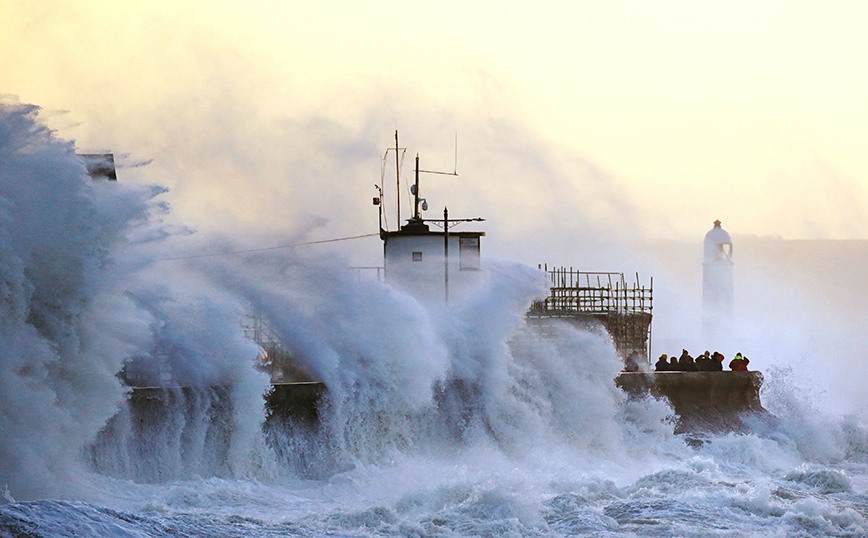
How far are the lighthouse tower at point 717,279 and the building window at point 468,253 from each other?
1724 centimetres

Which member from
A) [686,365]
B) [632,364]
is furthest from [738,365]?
[632,364]

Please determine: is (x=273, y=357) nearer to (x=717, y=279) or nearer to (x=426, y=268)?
(x=426, y=268)

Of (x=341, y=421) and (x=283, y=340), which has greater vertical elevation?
(x=283, y=340)

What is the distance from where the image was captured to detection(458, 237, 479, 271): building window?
23234 millimetres

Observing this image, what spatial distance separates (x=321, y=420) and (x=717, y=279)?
2388cm

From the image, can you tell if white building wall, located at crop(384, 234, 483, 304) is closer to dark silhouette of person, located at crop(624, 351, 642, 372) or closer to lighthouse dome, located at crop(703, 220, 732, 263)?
dark silhouette of person, located at crop(624, 351, 642, 372)

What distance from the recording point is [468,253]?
23297 millimetres

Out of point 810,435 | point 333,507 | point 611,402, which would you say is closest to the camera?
point 333,507

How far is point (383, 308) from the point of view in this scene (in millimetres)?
19875

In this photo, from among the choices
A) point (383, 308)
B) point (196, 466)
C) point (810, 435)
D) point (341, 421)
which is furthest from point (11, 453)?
point (810, 435)

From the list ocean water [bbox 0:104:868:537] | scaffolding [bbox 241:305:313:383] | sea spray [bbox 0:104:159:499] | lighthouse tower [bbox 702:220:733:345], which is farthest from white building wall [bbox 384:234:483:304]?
lighthouse tower [bbox 702:220:733:345]

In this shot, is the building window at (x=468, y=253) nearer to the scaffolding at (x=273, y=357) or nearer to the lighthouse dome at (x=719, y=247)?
the scaffolding at (x=273, y=357)

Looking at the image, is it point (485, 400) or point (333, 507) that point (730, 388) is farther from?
point (333, 507)

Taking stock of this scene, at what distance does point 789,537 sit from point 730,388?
33.5 feet
